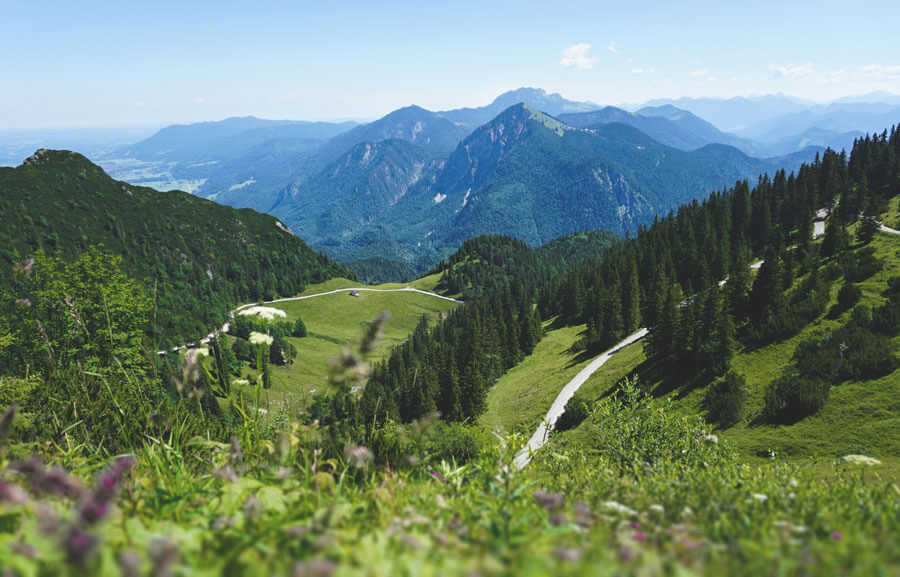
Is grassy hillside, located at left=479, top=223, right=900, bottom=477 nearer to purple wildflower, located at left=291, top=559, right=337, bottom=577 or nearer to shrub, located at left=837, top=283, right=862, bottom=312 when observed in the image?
shrub, located at left=837, top=283, right=862, bottom=312

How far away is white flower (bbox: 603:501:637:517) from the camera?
4.39 m

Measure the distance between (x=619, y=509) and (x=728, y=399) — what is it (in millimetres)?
43300

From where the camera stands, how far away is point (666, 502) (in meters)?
5.01

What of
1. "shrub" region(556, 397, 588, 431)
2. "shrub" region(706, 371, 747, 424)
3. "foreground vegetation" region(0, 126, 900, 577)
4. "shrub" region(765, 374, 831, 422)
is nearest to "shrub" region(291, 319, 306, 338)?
"foreground vegetation" region(0, 126, 900, 577)

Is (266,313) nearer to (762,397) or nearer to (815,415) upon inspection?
(815,415)

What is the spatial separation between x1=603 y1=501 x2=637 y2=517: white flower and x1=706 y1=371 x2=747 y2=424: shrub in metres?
42.1

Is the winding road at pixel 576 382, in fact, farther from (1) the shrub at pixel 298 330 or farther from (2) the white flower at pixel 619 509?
(1) the shrub at pixel 298 330

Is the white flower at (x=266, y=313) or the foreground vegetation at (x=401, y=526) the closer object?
the foreground vegetation at (x=401, y=526)

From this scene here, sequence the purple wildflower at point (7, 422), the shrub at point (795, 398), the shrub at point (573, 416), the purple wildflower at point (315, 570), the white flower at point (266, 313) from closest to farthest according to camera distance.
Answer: the purple wildflower at point (315, 570) → the purple wildflower at point (7, 422) → the white flower at point (266, 313) → the shrub at point (795, 398) → the shrub at point (573, 416)

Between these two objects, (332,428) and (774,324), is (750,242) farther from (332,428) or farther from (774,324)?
(332,428)

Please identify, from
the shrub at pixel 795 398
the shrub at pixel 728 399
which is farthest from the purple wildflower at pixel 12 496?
the shrub at pixel 728 399

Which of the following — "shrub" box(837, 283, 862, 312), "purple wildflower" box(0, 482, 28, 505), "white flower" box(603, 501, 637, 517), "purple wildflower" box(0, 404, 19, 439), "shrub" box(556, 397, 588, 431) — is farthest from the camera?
"shrub" box(556, 397, 588, 431)

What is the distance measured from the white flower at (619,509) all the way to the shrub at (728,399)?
1656 inches

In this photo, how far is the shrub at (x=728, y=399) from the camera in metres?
38.8
